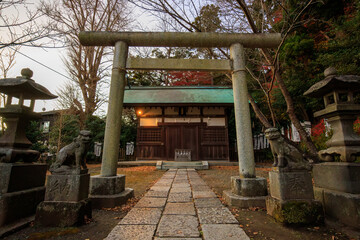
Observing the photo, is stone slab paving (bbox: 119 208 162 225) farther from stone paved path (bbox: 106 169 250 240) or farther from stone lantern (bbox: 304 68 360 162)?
stone lantern (bbox: 304 68 360 162)

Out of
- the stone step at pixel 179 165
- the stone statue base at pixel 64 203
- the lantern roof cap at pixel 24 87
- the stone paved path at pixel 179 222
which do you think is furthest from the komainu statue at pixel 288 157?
the stone step at pixel 179 165

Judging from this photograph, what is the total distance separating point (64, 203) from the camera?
7.59 ft

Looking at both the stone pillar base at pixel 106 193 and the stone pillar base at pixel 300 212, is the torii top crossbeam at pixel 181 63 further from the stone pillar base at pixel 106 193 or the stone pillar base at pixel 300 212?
the stone pillar base at pixel 300 212

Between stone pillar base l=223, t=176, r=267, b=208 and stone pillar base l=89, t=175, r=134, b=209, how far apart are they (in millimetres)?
2135

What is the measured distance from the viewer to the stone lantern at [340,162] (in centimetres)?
214

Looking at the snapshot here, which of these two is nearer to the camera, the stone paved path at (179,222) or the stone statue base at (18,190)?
the stone paved path at (179,222)

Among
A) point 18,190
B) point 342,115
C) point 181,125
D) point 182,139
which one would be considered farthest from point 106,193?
point 181,125

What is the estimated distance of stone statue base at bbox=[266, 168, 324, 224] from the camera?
7.30 feet

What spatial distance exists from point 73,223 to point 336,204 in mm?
3582

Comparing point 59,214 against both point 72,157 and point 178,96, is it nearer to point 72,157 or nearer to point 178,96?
point 72,157

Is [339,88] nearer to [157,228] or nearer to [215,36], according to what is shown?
[215,36]

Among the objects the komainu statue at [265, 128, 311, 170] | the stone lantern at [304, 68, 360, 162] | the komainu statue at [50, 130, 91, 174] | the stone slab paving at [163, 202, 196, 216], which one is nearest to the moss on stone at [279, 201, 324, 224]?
the komainu statue at [265, 128, 311, 170]

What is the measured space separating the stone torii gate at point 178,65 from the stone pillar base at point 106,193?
0.51 ft

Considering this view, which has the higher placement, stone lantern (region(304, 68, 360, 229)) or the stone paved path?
stone lantern (region(304, 68, 360, 229))
